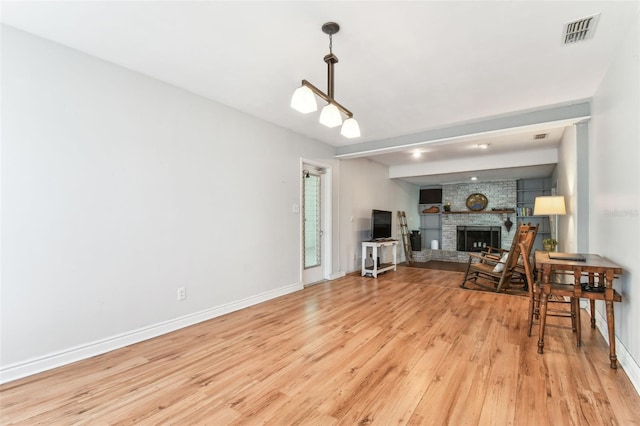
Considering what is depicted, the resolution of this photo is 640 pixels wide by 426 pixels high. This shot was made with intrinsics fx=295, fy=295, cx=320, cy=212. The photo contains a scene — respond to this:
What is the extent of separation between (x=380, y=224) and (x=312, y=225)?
1.84 meters

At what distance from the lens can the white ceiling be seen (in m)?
1.94

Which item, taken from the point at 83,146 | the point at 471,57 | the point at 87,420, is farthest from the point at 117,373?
the point at 471,57

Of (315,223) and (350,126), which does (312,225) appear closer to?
(315,223)

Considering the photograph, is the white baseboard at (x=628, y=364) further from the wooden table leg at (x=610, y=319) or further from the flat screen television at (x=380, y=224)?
the flat screen television at (x=380, y=224)

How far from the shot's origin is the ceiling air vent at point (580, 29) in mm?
2054

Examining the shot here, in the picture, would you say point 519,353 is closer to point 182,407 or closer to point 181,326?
point 182,407

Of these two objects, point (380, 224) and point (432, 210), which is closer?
point (380, 224)

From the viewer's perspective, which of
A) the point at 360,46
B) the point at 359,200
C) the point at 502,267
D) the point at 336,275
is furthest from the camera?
the point at 359,200

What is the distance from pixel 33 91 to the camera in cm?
218

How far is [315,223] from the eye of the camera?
5.26 m

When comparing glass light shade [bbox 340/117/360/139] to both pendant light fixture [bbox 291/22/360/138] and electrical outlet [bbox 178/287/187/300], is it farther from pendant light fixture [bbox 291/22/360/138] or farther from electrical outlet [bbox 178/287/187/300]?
electrical outlet [bbox 178/287/187/300]

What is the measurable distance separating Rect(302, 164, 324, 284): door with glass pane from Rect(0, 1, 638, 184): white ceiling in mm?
1716

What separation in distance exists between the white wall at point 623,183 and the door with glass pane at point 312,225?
3.62 metres

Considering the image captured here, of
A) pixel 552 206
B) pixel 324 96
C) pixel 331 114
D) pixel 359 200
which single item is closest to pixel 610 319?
pixel 552 206
